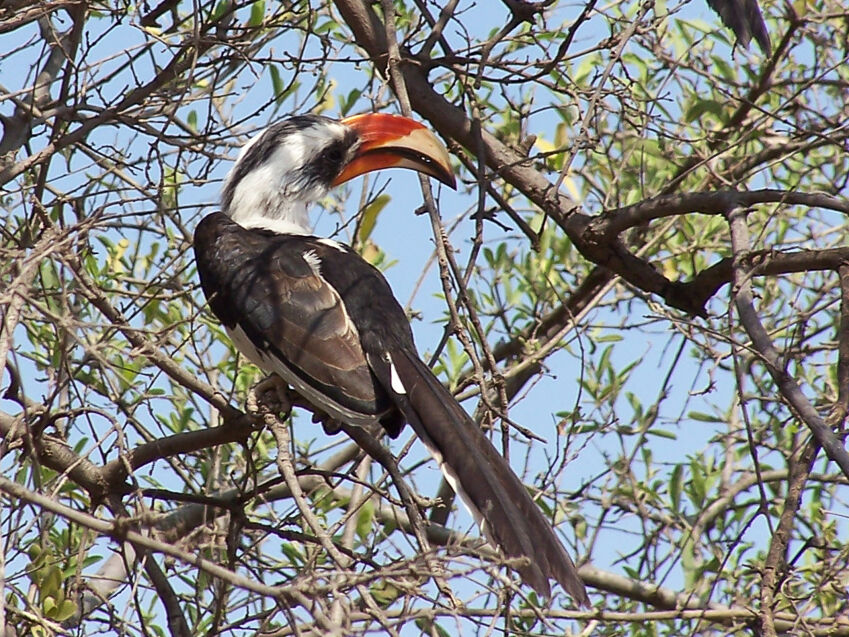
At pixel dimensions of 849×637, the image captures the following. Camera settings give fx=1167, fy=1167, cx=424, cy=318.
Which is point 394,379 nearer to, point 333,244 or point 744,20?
point 333,244

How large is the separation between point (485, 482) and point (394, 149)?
1.86m

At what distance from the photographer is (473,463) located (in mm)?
3320

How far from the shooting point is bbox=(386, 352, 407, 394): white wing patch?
3.72 metres

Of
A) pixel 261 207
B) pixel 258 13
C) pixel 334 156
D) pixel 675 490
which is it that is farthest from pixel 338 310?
pixel 675 490

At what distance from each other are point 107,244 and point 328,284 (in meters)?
1.34

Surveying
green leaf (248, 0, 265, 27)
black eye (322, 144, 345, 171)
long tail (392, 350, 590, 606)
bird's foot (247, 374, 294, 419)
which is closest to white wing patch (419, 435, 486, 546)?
long tail (392, 350, 590, 606)

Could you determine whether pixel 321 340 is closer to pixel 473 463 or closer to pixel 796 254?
pixel 473 463

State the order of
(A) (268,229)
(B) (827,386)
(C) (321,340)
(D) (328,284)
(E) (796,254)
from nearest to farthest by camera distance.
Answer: (E) (796,254), (C) (321,340), (D) (328,284), (A) (268,229), (B) (827,386)

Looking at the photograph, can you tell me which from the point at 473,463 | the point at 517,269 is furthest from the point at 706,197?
the point at 517,269

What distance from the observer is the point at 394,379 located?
3785 mm

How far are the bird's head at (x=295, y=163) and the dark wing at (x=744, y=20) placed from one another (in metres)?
1.43

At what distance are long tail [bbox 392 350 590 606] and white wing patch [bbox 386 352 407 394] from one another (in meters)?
0.01

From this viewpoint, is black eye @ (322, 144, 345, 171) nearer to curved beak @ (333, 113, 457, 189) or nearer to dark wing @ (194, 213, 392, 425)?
curved beak @ (333, 113, 457, 189)

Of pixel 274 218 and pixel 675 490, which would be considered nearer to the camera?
pixel 274 218
